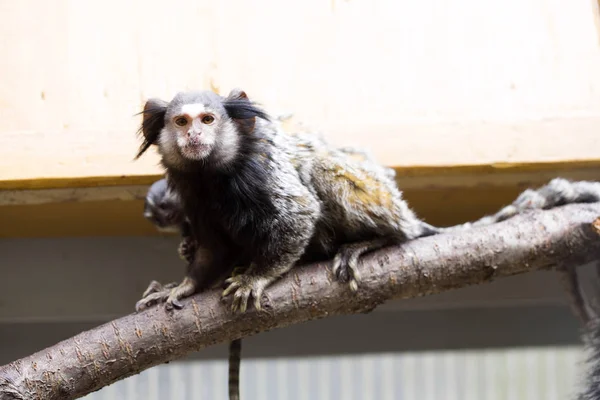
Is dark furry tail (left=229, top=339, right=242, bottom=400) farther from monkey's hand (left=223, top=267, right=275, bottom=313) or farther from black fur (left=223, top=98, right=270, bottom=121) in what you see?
black fur (left=223, top=98, right=270, bottom=121)

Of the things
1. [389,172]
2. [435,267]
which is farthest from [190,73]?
[435,267]

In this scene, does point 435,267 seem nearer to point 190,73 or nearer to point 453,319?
point 453,319

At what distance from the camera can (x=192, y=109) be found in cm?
224

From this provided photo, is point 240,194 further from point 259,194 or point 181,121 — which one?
point 181,121

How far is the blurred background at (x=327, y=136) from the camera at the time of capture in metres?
2.86

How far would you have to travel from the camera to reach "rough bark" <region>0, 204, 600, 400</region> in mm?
2119

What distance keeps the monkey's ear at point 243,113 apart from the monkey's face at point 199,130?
2cm

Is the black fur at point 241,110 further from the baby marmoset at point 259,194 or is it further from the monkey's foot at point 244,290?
the monkey's foot at point 244,290

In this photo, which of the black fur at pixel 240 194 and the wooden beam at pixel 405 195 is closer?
the black fur at pixel 240 194

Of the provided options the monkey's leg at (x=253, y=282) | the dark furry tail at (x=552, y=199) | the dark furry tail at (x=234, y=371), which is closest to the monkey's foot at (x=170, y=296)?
the monkey's leg at (x=253, y=282)

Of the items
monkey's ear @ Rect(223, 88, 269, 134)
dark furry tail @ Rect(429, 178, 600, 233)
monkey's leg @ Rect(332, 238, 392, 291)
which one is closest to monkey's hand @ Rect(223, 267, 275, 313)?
monkey's leg @ Rect(332, 238, 392, 291)

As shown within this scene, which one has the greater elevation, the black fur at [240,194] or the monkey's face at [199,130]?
the monkey's face at [199,130]

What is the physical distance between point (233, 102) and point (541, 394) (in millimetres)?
2316

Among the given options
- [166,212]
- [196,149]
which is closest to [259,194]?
[196,149]
